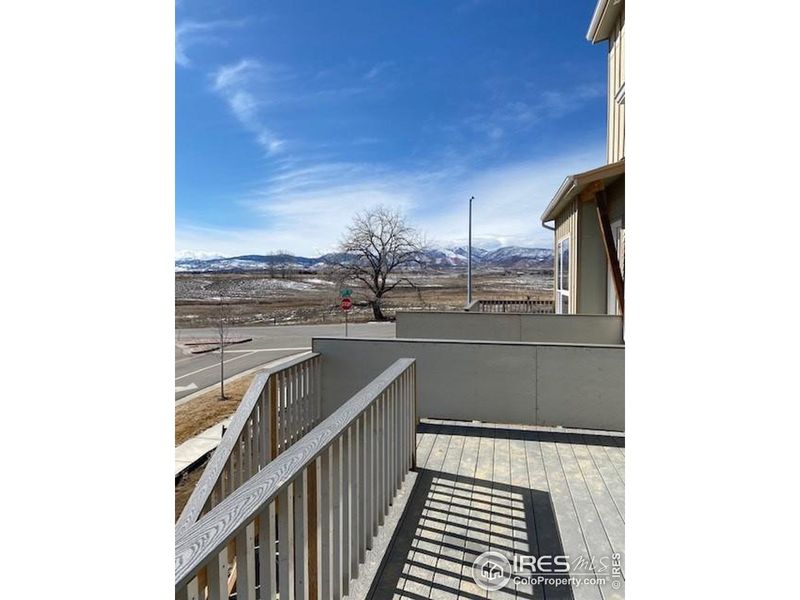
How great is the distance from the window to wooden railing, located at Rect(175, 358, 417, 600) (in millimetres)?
6165

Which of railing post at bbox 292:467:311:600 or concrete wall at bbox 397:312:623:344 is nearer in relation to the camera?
railing post at bbox 292:467:311:600

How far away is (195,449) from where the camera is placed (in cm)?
597

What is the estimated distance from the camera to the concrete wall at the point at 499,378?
376 centimetres

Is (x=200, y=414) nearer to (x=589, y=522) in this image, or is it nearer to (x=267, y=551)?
(x=589, y=522)

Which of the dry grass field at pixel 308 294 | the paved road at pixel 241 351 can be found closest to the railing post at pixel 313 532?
the paved road at pixel 241 351

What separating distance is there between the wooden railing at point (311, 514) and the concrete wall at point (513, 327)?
3.97m

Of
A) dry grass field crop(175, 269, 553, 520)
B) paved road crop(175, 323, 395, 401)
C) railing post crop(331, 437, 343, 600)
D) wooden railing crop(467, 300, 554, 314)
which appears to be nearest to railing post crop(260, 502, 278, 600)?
A: railing post crop(331, 437, 343, 600)

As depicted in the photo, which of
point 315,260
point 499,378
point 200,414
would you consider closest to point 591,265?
point 499,378

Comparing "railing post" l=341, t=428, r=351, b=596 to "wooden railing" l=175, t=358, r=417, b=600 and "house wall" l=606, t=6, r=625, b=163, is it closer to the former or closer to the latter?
"wooden railing" l=175, t=358, r=417, b=600

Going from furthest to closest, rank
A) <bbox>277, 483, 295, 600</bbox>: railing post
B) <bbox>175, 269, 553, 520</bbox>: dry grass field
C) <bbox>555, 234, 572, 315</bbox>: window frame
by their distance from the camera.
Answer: <bbox>175, 269, 553, 520</bbox>: dry grass field, <bbox>555, 234, 572, 315</bbox>: window frame, <bbox>277, 483, 295, 600</bbox>: railing post

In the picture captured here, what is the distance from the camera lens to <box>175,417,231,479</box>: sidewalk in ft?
17.9

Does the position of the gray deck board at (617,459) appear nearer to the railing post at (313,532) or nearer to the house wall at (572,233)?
the railing post at (313,532)

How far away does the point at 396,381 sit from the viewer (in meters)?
2.58
